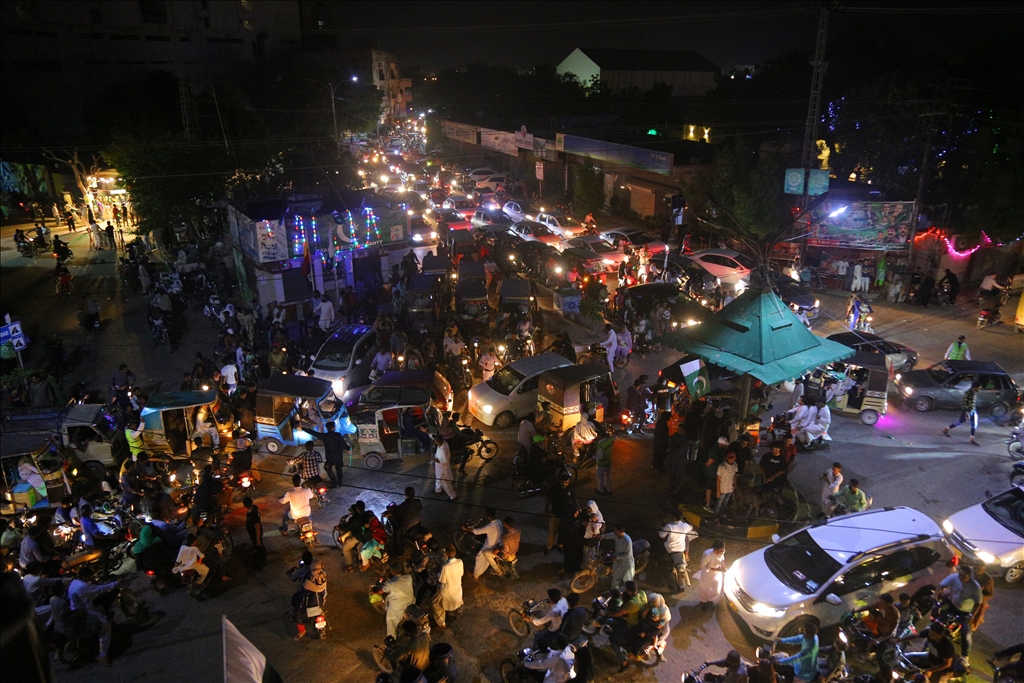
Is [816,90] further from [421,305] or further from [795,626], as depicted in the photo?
[795,626]

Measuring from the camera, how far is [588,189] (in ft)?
121

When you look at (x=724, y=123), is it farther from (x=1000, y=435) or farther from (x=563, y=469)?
(x=563, y=469)

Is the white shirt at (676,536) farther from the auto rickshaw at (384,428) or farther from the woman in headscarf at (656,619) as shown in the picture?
the auto rickshaw at (384,428)

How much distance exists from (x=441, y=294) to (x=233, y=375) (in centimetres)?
768

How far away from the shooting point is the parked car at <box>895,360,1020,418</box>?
587 inches

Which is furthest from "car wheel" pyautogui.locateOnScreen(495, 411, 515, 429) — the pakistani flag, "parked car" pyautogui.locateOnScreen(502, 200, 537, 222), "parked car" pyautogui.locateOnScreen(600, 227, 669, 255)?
"parked car" pyautogui.locateOnScreen(502, 200, 537, 222)

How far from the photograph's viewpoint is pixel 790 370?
12219 mm

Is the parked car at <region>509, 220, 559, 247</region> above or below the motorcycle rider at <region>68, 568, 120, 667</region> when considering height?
above

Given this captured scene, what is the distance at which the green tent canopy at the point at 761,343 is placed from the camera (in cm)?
1234

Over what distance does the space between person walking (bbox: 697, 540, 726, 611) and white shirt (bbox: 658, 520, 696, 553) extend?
0.38 metres

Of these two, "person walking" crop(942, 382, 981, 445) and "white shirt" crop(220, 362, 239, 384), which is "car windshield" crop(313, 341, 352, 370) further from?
"person walking" crop(942, 382, 981, 445)

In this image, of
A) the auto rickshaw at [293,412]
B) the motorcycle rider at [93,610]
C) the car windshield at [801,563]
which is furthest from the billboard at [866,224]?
the motorcycle rider at [93,610]

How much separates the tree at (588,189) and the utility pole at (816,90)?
16213mm

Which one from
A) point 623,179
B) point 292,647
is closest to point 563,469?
point 292,647
